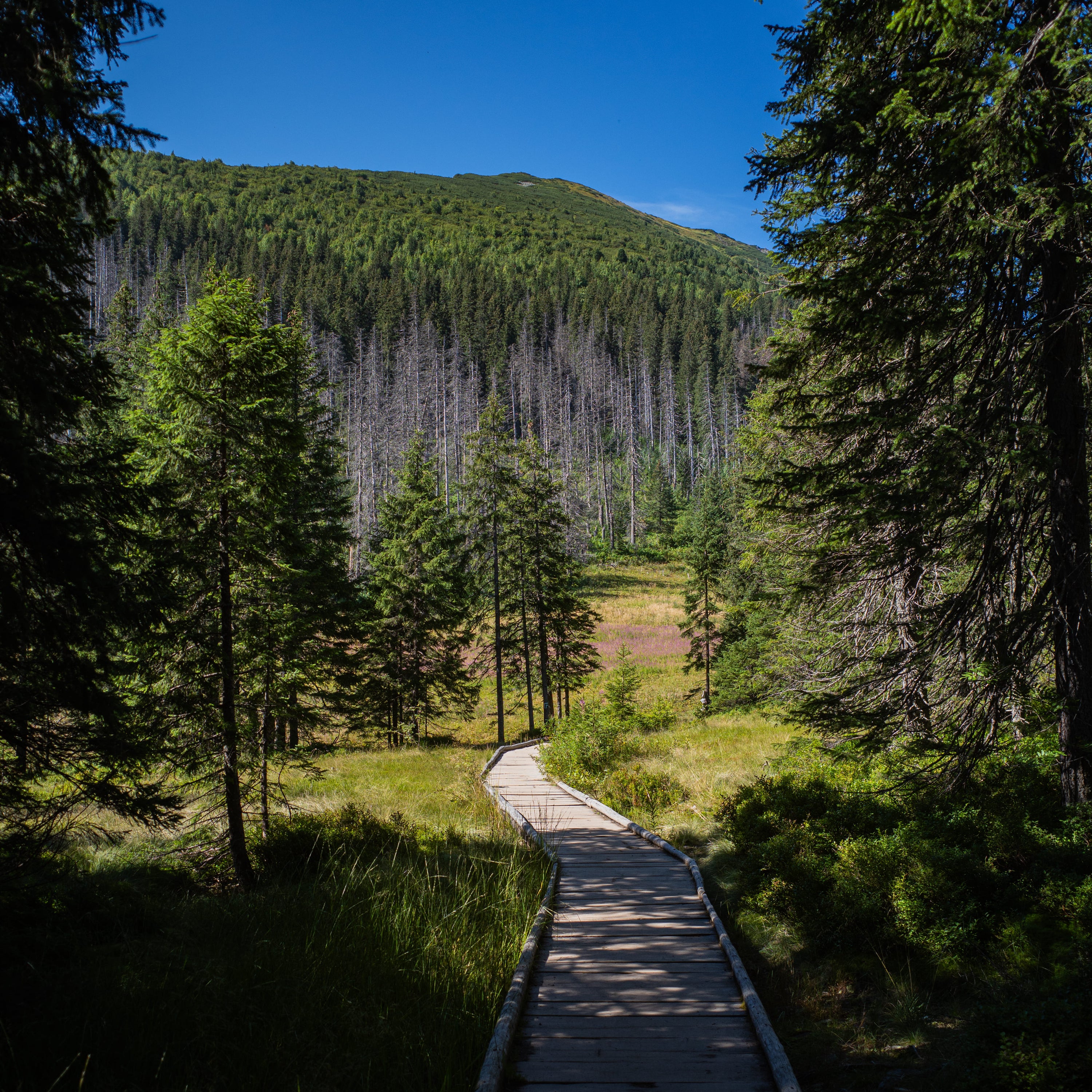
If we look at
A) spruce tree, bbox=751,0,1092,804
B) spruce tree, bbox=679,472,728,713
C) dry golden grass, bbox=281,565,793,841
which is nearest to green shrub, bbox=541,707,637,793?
dry golden grass, bbox=281,565,793,841

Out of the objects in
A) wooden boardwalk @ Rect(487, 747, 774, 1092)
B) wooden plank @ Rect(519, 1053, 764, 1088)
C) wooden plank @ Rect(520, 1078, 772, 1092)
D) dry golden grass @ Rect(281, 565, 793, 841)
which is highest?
wooden plank @ Rect(520, 1078, 772, 1092)

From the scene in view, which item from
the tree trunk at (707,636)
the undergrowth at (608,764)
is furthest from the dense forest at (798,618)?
the tree trunk at (707,636)

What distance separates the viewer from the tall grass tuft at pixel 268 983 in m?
3.53

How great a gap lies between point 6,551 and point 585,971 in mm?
5639

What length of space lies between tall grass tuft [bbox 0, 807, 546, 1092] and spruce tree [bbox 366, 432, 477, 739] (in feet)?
55.7

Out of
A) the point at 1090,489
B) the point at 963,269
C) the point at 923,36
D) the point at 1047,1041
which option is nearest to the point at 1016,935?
the point at 1047,1041

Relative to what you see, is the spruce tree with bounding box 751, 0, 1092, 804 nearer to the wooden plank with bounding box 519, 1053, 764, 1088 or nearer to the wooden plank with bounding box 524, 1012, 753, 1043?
the wooden plank with bounding box 524, 1012, 753, 1043

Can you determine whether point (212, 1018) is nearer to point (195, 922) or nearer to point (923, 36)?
point (195, 922)

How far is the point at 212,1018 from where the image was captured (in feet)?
13.0

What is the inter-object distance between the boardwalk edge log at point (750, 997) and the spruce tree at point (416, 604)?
54.2 ft

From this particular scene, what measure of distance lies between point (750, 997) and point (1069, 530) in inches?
183

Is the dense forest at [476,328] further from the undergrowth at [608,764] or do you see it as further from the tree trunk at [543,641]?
the undergrowth at [608,764]

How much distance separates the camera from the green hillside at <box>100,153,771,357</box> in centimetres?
10800

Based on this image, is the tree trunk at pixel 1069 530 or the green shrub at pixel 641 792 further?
the green shrub at pixel 641 792
